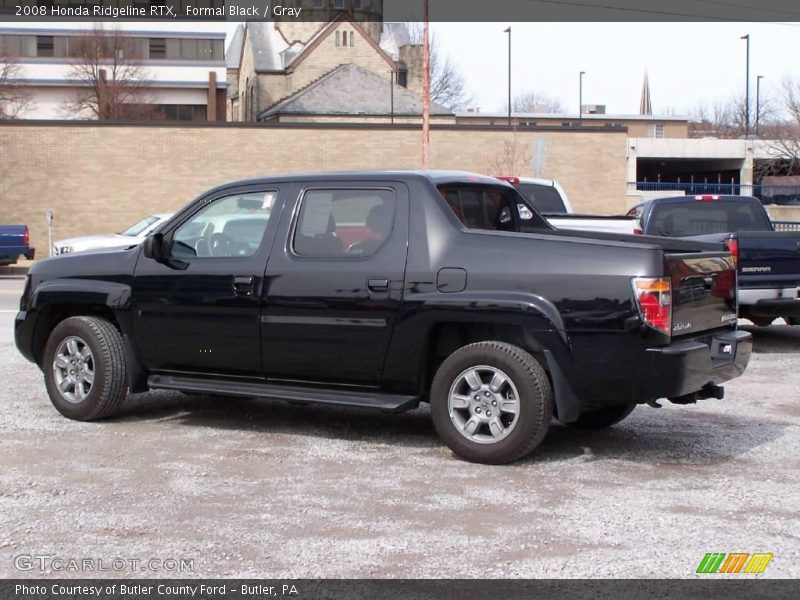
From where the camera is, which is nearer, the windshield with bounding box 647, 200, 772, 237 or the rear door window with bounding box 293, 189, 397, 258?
the rear door window with bounding box 293, 189, 397, 258

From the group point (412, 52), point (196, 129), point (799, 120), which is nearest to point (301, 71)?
point (412, 52)

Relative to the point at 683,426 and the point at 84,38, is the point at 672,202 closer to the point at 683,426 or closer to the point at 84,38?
the point at 683,426

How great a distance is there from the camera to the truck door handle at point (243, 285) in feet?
23.4

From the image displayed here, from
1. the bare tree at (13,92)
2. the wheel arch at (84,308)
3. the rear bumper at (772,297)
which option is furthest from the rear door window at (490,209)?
the bare tree at (13,92)

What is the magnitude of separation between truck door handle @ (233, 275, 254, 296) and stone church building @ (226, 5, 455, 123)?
5746cm

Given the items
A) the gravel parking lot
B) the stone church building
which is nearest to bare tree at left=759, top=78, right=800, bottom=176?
the stone church building

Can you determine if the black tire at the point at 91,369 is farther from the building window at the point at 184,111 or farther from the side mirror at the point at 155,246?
the building window at the point at 184,111

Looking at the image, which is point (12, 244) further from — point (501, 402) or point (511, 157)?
point (501, 402)

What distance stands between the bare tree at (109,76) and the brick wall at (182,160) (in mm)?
31694

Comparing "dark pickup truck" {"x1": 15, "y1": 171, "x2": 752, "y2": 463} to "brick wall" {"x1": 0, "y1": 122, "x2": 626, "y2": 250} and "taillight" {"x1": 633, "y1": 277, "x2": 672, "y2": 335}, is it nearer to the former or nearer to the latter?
"taillight" {"x1": 633, "y1": 277, "x2": 672, "y2": 335}

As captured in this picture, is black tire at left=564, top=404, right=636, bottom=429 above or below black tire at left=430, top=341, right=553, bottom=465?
below

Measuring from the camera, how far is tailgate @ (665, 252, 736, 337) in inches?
249

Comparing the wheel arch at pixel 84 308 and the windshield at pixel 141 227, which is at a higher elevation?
the windshield at pixel 141 227

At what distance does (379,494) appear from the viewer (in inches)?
233
